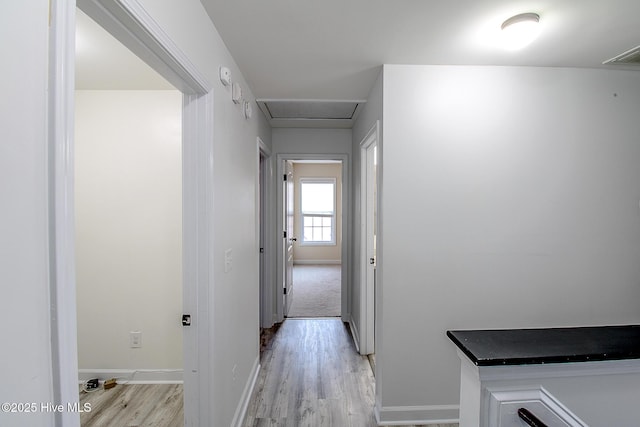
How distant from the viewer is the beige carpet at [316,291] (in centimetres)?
416

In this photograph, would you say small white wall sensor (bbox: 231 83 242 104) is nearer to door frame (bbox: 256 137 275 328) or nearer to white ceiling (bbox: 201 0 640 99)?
white ceiling (bbox: 201 0 640 99)

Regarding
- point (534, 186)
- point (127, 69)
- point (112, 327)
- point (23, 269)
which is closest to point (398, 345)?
point (534, 186)

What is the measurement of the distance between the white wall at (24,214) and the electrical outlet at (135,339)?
7.01 ft

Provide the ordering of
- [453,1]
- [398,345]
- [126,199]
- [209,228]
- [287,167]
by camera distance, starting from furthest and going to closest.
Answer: [287,167] < [126,199] < [398,345] < [209,228] < [453,1]

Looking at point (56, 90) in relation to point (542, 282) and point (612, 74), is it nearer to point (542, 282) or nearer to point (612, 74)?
point (542, 282)

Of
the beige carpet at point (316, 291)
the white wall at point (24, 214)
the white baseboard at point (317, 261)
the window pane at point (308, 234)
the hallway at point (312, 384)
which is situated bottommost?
the hallway at point (312, 384)

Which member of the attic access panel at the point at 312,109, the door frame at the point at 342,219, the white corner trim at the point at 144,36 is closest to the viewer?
the white corner trim at the point at 144,36

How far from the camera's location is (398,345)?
1.99 metres

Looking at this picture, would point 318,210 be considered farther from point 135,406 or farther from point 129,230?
point 135,406

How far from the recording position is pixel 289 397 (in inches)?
90.0

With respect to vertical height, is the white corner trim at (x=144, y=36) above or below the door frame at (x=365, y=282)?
above

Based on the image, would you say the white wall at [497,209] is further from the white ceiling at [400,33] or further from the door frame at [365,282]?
the door frame at [365,282]

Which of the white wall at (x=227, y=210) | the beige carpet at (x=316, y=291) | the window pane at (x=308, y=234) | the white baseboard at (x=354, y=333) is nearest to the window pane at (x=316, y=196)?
the window pane at (x=308, y=234)

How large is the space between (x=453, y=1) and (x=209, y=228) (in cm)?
158
